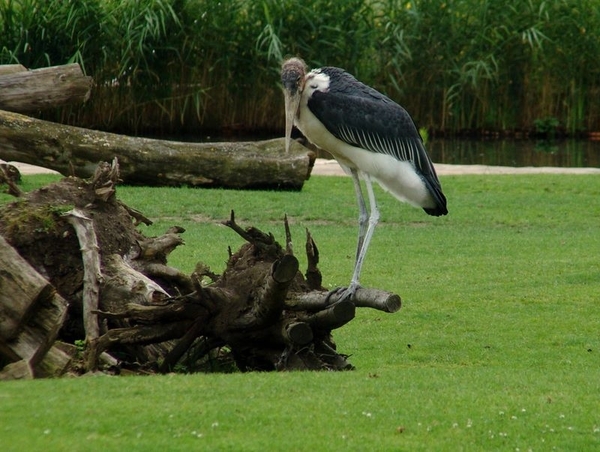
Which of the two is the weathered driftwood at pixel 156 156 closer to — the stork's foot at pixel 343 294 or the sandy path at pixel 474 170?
the sandy path at pixel 474 170

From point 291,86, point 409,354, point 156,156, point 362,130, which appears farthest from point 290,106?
point 156,156

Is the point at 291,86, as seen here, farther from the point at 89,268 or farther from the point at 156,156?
the point at 156,156

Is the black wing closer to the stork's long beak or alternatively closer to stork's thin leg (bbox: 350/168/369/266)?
the stork's long beak

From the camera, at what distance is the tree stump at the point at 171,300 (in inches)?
239

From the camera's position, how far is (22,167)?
14.4 metres

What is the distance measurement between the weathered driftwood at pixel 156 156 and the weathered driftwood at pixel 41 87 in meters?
0.37

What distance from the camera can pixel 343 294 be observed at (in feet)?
20.7

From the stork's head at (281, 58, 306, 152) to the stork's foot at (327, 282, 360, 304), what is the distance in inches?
42.8

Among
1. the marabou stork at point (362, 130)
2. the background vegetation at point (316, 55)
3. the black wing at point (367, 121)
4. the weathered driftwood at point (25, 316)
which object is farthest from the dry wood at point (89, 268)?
the background vegetation at point (316, 55)

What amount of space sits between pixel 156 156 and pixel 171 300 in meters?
6.76

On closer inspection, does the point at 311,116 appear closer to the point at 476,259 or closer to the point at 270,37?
the point at 476,259

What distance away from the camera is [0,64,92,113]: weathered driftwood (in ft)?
36.2

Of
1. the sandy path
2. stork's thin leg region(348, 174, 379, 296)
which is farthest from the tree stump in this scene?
the sandy path

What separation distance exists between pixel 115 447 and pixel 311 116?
321 cm
